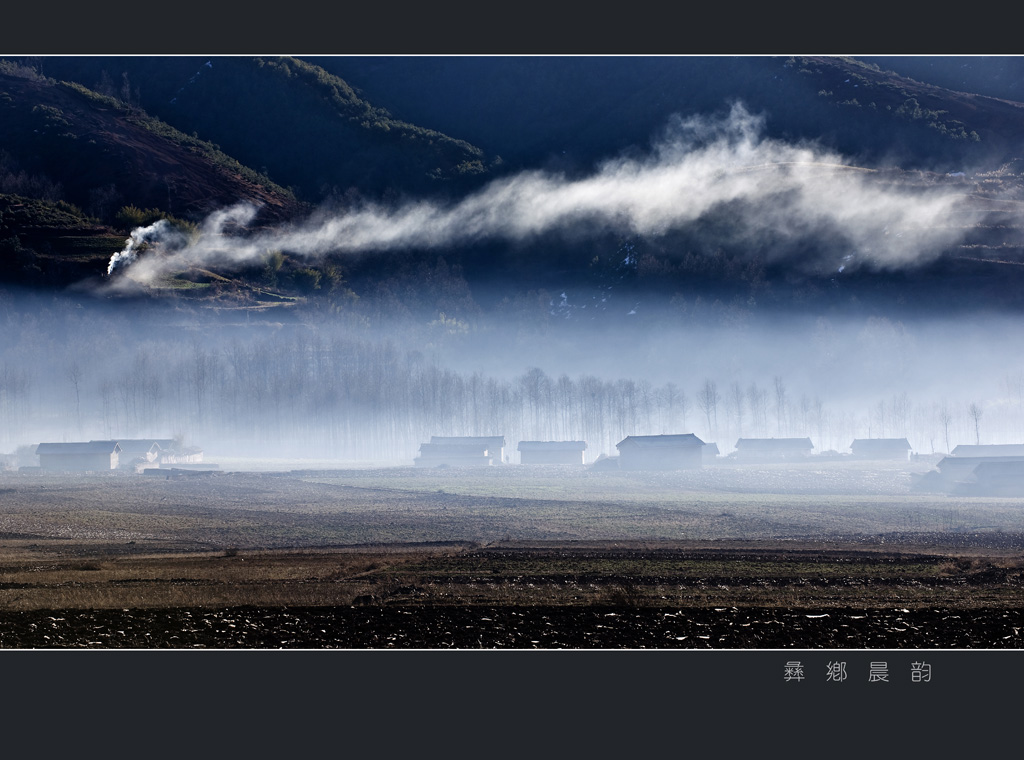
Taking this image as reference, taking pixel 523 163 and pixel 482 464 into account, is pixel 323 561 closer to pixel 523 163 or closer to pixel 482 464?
pixel 482 464

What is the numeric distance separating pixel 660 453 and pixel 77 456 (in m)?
57.4

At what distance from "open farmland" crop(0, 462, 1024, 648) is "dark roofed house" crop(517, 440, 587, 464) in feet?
115

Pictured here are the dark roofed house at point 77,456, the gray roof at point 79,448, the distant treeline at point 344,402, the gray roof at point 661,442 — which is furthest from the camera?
the distant treeline at point 344,402

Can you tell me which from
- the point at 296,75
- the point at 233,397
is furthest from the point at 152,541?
the point at 296,75

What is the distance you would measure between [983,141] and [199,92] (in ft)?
416

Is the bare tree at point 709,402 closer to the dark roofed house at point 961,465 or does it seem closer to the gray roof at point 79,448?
the dark roofed house at point 961,465

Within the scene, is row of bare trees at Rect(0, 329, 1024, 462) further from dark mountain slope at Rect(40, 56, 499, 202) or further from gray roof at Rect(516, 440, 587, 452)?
dark mountain slope at Rect(40, 56, 499, 202)

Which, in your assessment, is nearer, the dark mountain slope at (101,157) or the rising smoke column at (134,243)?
the dark mountain slope at (101,157)

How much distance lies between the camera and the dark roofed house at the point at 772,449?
107000mm

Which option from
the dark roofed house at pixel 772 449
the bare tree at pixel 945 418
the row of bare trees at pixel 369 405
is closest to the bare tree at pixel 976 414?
the row of bare trees at pixel 369 405

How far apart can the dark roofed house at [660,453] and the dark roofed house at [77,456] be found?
50606 mm

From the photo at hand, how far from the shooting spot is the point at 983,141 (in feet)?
495

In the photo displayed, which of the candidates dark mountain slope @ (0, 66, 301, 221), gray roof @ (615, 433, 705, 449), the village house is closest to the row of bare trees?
the village house

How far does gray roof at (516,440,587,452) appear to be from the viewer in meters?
104
